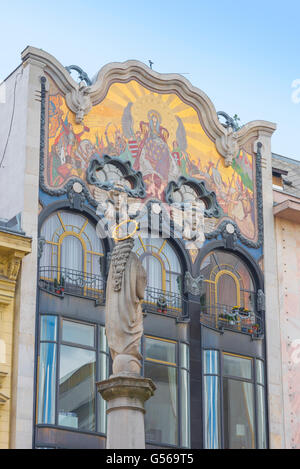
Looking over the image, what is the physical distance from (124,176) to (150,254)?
278cm

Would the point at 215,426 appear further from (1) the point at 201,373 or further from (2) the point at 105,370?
(2) the point at 105,370

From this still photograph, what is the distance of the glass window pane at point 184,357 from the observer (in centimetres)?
3541

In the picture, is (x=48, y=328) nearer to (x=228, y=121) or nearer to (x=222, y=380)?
(x=222, y=380)

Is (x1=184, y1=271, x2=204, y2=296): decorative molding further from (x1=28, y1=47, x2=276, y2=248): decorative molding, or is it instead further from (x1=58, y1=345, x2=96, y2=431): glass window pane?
(x1=58, y1=345, x2=96, y2=431): glass window pane

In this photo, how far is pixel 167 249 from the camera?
36812mm

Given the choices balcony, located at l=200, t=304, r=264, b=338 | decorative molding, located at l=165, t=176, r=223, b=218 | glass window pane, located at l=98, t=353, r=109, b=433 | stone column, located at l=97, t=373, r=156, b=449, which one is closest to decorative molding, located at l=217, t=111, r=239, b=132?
decorative molding, located at l=165, t=176, r=223, b=218

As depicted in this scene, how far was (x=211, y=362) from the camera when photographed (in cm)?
3606

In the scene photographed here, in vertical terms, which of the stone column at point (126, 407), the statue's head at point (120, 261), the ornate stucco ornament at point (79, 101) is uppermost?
the ornate stucco ornament at point (79, 101)

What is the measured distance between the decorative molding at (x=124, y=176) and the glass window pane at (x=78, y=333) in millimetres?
4944

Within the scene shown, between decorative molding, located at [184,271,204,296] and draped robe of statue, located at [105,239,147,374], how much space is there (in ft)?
50.9

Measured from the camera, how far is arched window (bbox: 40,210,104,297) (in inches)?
1326

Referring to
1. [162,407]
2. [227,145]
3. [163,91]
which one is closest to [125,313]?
[162,407]

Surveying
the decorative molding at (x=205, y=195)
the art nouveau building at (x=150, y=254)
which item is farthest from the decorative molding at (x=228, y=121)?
the decorative molding at (x=205, y=195)

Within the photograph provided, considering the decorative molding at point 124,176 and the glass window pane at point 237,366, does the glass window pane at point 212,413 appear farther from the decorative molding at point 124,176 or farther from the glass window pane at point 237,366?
the decorative molding at point 124,176
